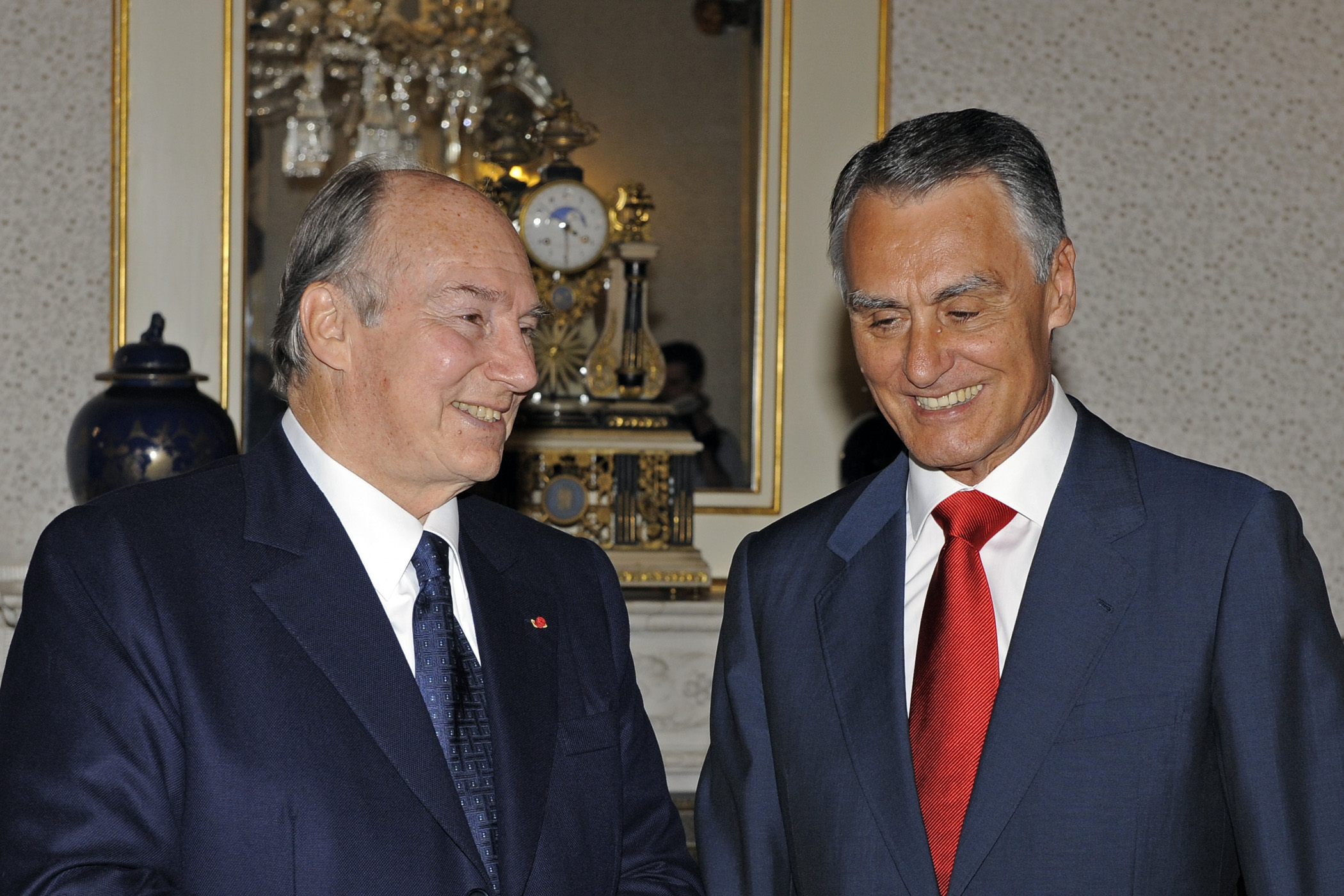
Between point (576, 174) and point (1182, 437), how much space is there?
1936 millimetres

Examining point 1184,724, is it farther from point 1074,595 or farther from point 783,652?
point 783,652

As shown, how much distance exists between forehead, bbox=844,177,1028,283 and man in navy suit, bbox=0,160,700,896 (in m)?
0.43

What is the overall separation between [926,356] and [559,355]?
231 centimetres

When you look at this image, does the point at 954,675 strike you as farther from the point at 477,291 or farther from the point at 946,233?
the point at 477,291

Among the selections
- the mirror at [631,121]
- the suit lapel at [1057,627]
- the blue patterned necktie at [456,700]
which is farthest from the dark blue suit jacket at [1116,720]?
the mirror at [631,121]

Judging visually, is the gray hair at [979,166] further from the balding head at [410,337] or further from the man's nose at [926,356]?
the balding head at [410,337]

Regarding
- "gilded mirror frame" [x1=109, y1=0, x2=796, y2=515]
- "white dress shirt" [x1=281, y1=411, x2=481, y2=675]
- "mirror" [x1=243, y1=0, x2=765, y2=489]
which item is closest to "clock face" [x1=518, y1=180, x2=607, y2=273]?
"mirror" [x1=243, y1=0, x2=765, y2=489]

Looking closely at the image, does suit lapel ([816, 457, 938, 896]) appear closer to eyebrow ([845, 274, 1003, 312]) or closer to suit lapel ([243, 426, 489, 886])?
eyebrow ([845, 274, 1003, 312])

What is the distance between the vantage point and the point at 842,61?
4.05 metres

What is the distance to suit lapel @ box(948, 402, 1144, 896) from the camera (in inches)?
59.1

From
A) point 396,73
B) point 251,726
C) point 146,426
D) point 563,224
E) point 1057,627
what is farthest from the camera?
point 396,73

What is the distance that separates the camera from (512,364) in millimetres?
1662

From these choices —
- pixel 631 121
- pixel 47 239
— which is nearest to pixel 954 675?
pixel 631 121

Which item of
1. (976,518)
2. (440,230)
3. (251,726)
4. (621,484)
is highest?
(440,230)
